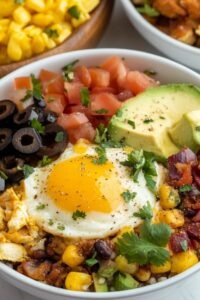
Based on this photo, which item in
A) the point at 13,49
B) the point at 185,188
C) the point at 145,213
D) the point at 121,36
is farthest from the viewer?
the point at 121,36

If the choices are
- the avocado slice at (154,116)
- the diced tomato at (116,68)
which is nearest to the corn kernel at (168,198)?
the avocado slice at (154,116)

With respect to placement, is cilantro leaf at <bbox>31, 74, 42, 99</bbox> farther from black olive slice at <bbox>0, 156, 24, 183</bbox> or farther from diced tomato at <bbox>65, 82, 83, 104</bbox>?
black olive slice at <bbox>0, 156, 24, 183</bbox>

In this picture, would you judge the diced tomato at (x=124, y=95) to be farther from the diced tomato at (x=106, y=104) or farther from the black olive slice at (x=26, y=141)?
the black olive slice at (x=26, y=141)

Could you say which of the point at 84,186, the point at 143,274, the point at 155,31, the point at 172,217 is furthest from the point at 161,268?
the point at 155,31

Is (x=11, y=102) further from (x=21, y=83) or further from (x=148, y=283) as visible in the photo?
(x=148, y=283)

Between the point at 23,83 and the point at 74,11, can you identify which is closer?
the point at 23,83

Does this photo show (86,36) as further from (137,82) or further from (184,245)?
(184,245)

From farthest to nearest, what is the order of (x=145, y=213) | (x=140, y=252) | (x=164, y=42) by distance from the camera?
(x=164, y=42), (x=145, y=213), (x=140, y=252)
